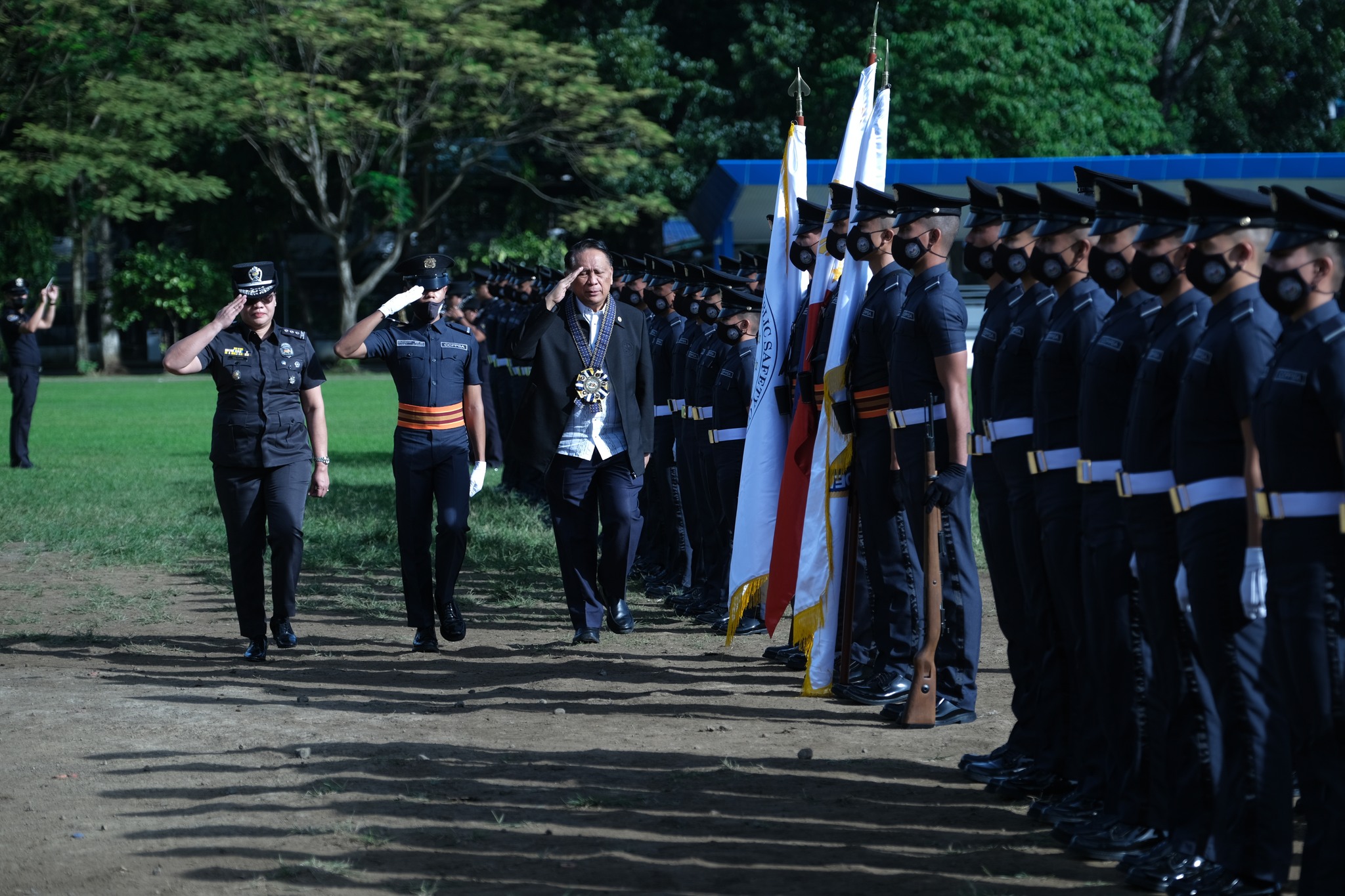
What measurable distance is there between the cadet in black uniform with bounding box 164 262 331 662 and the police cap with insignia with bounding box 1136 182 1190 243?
17.5 feet

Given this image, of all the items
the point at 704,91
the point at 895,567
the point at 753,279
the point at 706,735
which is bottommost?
the point at 706,735

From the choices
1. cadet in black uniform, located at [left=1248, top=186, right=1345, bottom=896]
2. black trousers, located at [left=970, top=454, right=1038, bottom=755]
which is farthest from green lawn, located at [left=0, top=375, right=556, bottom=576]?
cadet in black uniform, located at [left=1248, top=186, right=1345, bottom=896]

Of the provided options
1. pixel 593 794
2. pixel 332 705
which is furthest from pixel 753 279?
pixel 593 794

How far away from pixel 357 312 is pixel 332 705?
42524mm

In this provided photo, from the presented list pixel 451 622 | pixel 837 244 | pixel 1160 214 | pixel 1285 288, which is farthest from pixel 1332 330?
pixel 451 622

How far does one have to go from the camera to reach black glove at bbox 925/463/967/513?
6836mm

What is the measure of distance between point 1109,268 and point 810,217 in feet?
12.0

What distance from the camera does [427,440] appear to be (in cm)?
938

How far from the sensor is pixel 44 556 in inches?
514

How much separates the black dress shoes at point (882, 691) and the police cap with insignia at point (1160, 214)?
10.3 feet

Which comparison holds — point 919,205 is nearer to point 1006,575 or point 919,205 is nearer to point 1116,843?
point 1006,575

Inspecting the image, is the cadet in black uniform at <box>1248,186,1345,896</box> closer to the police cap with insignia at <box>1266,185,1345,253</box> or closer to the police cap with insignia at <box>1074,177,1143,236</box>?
the police cap with insignia at <box>1266,185,1345,253</box>

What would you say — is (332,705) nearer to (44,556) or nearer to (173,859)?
(173,859)

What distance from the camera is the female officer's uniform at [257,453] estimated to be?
29.7ft
